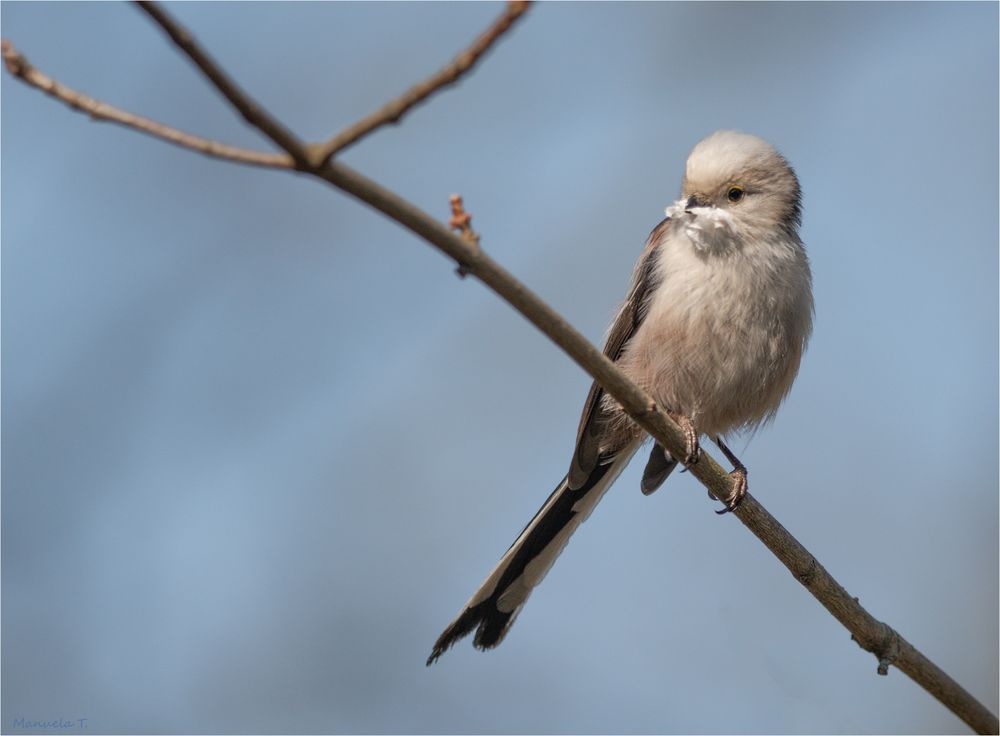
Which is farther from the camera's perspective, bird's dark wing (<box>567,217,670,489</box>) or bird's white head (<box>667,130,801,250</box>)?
bird's dark wing (<box>567,217,670,489</box>)

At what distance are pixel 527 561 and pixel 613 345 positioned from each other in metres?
0.91

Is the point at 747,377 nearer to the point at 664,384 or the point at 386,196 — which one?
the point at 664,384

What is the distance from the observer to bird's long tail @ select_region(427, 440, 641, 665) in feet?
11.8

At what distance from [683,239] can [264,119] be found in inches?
91.1

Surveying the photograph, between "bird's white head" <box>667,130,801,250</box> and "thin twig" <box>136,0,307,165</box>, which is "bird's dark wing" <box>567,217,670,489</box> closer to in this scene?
"bird's white head" <box>667,130,801,250</box>

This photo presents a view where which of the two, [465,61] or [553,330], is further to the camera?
[553,330]

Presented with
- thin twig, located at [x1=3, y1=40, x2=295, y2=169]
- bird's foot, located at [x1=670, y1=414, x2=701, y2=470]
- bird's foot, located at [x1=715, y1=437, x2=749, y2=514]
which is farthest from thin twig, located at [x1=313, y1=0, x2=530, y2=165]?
bird's foot, located at [x1=715, y1=437, x2=749, y2=514]

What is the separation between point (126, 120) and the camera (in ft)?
5.57

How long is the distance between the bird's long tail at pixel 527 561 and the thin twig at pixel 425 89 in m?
2.16

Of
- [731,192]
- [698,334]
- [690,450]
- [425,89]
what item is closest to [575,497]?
[698,334]

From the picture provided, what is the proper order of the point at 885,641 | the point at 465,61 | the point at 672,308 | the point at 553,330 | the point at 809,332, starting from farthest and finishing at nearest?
the point at 809,332 < the point at 672,308 < the point at 885,641 < the point at 553,330 < the point at 465,61

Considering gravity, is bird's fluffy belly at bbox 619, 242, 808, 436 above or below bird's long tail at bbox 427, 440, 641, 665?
above

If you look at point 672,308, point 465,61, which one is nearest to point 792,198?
point 672,308

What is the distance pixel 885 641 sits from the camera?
10.0 ft
